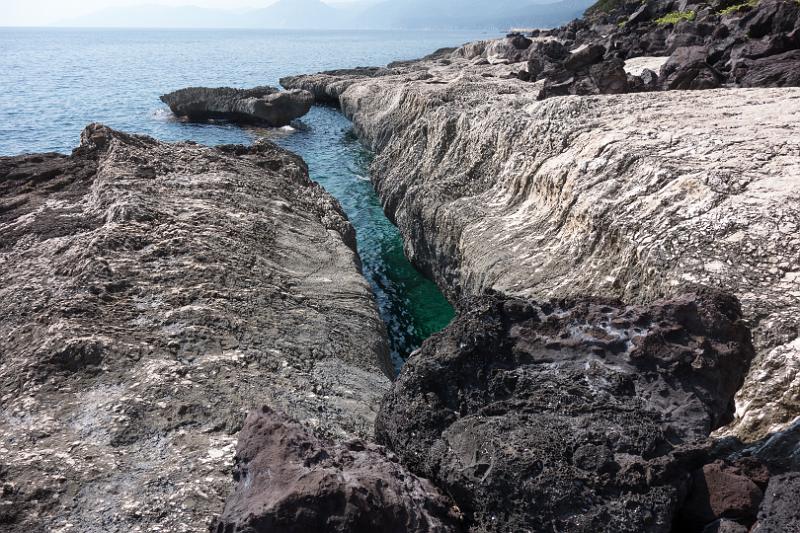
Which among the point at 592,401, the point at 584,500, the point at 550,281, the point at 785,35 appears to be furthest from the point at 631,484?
the point at 785,35

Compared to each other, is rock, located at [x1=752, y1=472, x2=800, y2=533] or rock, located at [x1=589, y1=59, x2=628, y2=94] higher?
rock, located at [x1=589, y1=59, x2=628, y2=94]

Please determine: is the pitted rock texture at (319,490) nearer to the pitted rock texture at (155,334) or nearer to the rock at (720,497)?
the pitted rock texture at (155,334)

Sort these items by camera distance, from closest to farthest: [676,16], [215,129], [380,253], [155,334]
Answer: [155,334]
[380,253]
[676,16]
[215,129]

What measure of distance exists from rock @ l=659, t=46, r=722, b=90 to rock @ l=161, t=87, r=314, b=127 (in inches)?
1068

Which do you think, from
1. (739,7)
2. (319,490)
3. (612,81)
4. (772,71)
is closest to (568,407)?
(319,490)

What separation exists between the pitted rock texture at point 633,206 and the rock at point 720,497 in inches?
53.4

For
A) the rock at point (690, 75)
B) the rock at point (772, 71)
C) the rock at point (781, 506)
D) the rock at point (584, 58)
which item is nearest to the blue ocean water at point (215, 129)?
the rock at point (690, 75)

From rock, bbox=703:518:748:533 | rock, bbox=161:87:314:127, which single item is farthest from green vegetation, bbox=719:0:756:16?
rock, bbox=161:87:314:127

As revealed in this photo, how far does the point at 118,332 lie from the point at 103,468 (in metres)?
2.26

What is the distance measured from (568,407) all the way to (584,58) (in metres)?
17.8

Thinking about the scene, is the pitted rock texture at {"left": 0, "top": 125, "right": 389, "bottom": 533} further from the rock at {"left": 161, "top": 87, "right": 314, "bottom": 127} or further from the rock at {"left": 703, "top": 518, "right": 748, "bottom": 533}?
the rock at {"left": 161, "top": 87, "right": 314, "bottom": 127}

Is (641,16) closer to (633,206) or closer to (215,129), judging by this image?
(215,129)

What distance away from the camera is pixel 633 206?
869 centimetres

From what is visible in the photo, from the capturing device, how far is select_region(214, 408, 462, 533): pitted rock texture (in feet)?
13.5
